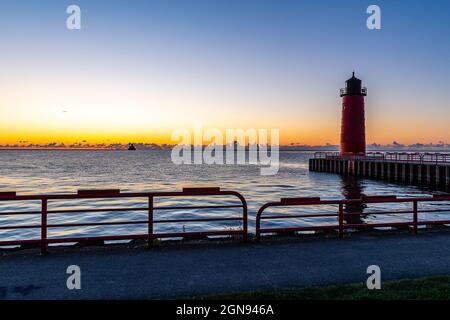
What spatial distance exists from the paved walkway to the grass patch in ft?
1.39

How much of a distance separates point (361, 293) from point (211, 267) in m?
2.53

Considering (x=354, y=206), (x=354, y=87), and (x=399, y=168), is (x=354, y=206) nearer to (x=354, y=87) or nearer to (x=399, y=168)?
(x=399, y=168)

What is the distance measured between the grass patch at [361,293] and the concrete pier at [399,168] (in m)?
38.7

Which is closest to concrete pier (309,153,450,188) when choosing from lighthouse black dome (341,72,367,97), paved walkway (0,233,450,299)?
lighthouse black dome (341,72,367,97)

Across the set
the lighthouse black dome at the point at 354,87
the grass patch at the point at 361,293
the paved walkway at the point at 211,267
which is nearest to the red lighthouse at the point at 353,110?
the lighthouse black dome at the point at 354,87

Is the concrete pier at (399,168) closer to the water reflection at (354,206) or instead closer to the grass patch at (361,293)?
the water reflection at (354,206)

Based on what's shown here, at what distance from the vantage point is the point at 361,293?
5.13 meters

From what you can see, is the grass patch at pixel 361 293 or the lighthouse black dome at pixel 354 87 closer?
the grass patch at pixel 361 293

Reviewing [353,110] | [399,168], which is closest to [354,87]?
[353,110]

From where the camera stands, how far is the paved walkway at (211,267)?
550 cm
